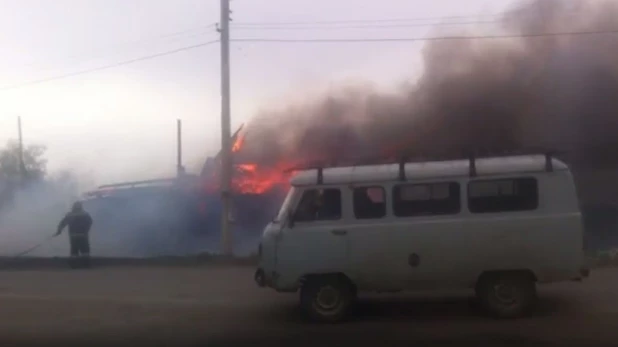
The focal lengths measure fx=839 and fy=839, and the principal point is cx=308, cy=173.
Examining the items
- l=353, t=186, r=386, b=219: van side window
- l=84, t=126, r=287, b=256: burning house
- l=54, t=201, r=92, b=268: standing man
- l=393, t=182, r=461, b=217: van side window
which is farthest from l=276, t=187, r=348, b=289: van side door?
l=84, t=126, r=287, b=256: burning house

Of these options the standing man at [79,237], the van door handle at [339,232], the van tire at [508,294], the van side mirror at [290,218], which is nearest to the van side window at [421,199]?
the van door handle at [339,232]

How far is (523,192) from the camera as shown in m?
10.8

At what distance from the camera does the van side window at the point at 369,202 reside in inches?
432

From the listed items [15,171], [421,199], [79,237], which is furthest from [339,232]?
[15,171]

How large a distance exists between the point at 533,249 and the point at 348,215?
239 centimetres

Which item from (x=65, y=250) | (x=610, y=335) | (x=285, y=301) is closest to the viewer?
(x=610, y=335)

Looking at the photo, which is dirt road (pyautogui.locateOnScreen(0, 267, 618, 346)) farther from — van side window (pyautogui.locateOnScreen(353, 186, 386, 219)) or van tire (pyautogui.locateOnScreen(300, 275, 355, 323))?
van side window (pyautogui.locateOnScreen(353, 186, 386, 219))

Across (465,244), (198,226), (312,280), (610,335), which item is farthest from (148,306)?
(198,226)

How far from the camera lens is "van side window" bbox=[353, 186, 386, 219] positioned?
10977 millimetres

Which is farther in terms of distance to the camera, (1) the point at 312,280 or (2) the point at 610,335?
(1) the point at 312,280

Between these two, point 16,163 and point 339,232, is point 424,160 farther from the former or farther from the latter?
point 16,163

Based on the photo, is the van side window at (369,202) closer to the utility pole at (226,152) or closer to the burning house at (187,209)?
the utility pole at (226,152)

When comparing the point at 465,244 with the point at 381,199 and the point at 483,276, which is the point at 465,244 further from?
the point at 381,199

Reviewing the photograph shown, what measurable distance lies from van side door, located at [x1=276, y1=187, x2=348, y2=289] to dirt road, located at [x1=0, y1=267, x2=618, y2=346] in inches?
29.5
